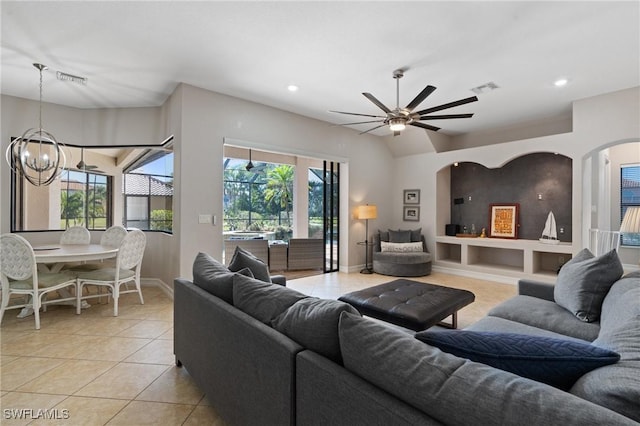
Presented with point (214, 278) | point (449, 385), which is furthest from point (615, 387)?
point (214, 278)

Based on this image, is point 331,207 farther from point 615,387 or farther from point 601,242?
point 615,387

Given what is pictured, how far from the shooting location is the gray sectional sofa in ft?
2.36

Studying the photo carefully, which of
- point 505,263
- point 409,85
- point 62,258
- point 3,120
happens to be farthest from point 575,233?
point 3,120

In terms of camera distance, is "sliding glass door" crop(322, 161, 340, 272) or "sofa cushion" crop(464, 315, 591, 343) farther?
"sliding glass door" crop(322, 161, 340, 272)

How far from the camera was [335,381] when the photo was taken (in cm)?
101

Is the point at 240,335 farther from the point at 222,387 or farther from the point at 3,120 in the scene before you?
the point at 3,120

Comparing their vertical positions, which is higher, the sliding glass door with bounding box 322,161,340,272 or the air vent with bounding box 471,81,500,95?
the air vent with bounding box 471,81,500,95

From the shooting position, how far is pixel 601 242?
5.17 meters

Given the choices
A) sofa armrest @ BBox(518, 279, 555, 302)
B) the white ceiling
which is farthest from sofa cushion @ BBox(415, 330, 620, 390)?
the white ceiling

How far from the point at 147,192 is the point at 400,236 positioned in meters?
4.94

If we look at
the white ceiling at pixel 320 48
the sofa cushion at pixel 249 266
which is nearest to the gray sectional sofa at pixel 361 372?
the sofa cushion at pixel 249 266

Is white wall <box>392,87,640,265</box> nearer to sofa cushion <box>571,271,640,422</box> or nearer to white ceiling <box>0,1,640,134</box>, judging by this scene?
white ceiling <box>0,1,640,134</box>

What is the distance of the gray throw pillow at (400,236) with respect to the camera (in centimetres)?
648

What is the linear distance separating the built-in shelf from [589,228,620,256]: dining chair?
0.30 meters
